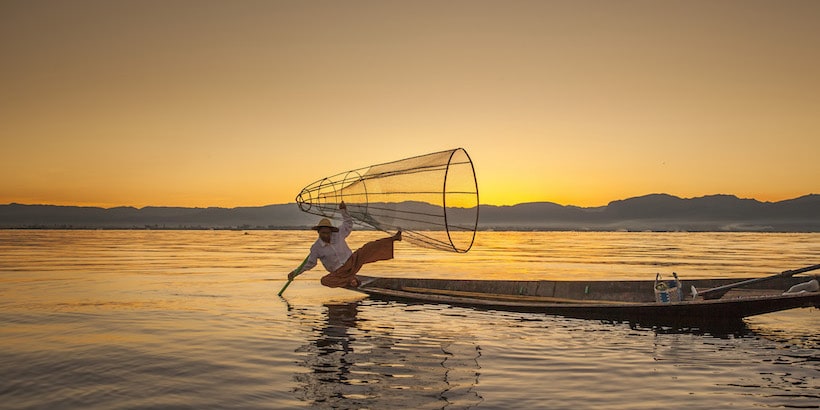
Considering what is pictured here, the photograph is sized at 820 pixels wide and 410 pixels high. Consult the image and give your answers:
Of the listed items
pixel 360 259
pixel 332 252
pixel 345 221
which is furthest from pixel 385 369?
pixel 332 252

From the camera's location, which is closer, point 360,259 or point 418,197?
point 418,197

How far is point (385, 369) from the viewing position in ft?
33.7

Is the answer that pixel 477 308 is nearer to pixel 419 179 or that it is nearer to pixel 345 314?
pixel 345 314

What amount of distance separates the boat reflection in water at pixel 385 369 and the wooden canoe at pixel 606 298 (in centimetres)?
331

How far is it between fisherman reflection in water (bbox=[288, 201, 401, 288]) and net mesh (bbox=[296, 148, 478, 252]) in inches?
50.0

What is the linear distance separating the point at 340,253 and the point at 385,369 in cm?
684

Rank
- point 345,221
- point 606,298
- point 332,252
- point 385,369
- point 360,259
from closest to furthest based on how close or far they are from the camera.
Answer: point 385,369
point 345,221
point 360,259
point 332,252
point 606,298

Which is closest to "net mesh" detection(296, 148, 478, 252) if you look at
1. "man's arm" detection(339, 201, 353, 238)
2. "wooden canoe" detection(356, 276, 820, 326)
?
"man's arm" detection(339, 201, 353, 238)

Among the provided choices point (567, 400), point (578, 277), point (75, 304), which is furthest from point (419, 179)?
point (578, 277)

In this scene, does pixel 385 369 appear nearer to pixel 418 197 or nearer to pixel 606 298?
pixel 418 197

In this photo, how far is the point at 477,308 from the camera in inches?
675

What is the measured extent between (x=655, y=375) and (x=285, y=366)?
558 cm

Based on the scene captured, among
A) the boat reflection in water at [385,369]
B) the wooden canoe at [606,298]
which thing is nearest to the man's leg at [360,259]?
the boat reflection in water at [385,369]

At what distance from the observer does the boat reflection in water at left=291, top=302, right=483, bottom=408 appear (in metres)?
8.46
